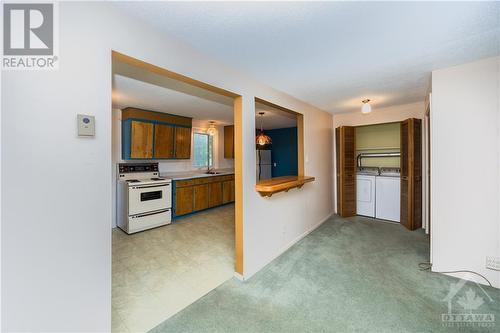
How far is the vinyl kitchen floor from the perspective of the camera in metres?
1.79

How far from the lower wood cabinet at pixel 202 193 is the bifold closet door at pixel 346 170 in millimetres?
2788

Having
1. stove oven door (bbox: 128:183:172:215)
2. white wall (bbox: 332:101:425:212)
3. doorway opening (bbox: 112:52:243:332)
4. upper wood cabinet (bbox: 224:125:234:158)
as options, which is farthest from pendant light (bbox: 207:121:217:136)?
white wall (bbox: 332:101:425:212)

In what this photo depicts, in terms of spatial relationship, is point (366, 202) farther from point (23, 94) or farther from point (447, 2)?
point (23, 94)

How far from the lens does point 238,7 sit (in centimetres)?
132

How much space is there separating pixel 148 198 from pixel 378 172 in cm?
475

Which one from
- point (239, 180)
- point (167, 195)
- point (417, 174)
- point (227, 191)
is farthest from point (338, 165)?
point (167, 195)

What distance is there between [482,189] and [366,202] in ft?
A: 8.00

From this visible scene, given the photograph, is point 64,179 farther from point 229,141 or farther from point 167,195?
point 229,141

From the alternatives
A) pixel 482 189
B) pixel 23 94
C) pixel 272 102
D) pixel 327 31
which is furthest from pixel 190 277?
pixel 482 189

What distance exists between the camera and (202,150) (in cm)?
584

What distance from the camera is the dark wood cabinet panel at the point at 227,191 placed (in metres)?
5.54

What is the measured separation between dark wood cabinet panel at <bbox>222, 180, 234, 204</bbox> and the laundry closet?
2.74 m

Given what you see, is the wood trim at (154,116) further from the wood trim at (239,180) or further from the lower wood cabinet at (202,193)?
the wood trim at (239,180)

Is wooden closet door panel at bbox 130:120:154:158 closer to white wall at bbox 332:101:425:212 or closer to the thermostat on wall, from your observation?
the thermostat on wall
